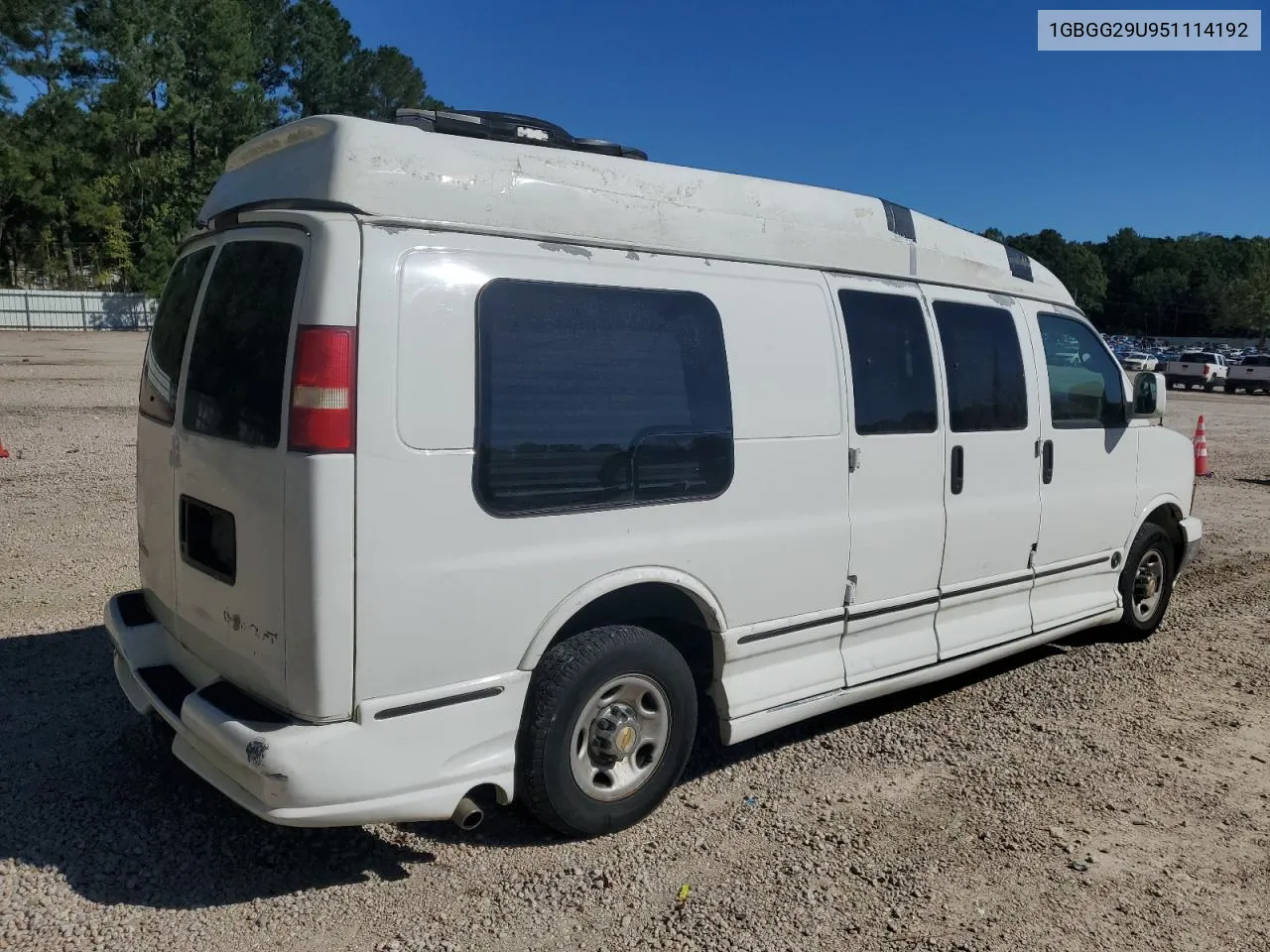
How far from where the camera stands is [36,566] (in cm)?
704

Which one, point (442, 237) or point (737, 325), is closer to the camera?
point (442, 237)

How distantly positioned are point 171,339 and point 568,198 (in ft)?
5.39

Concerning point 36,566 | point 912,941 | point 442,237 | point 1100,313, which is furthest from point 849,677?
point 1100,313

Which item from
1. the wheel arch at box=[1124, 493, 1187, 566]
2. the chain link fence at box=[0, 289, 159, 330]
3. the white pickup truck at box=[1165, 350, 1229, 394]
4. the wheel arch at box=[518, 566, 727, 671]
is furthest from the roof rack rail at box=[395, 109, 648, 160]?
the white pickup truck at box=[1165, 350, 1229, 394]

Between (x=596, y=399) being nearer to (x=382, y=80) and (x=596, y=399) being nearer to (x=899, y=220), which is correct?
(x=899, y=220)

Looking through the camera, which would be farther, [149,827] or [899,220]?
[899,220]

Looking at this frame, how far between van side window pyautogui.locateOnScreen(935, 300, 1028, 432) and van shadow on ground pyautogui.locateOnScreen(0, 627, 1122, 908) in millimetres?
1764

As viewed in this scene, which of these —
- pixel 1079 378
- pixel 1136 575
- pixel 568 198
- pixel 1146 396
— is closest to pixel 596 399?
pixel 568 198

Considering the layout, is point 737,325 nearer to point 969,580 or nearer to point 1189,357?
point 969,580

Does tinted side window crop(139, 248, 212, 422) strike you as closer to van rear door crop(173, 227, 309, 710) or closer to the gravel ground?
→ van rear door crop(173, 227, 309, 710)

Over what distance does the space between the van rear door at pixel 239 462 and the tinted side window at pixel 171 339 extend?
151 mm

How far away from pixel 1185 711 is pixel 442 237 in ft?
14.6

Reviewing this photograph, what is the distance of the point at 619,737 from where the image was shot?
370 centimetres

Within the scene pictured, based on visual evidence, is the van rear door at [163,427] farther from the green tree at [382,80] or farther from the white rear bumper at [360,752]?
the green tree at [382,80]
